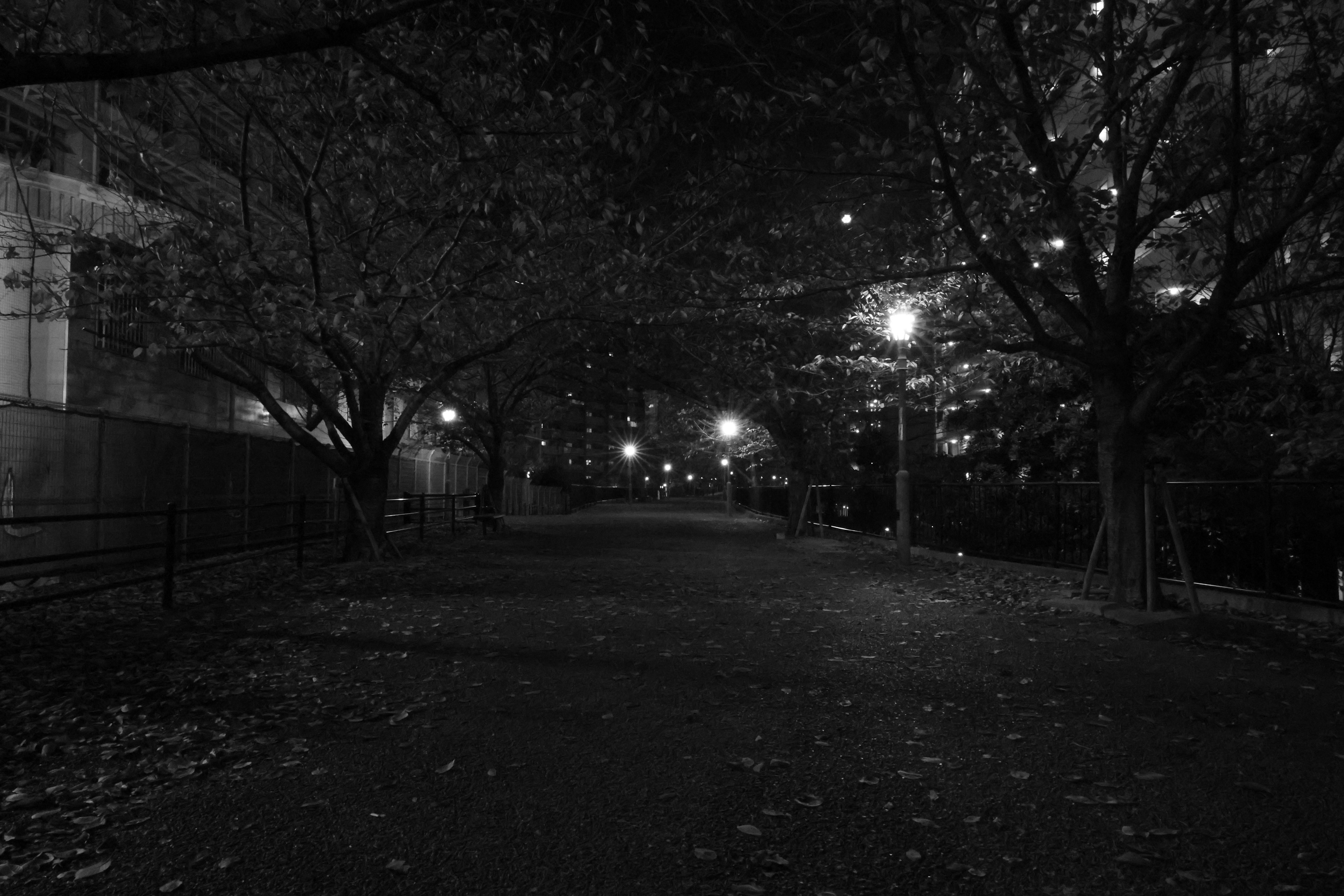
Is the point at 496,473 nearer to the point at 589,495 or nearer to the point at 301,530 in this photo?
the point at 301,530

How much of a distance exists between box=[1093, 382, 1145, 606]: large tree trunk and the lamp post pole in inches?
206

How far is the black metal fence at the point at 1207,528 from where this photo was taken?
9.42 m

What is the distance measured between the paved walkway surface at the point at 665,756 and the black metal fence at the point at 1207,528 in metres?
1.23

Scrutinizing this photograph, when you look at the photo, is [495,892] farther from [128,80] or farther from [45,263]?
[45,263]

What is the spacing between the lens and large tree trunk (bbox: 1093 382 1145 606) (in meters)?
10.1

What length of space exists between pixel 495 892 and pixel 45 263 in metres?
15.4

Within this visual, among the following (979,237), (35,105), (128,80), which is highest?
(35,105)

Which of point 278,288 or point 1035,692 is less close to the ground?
point 278,288

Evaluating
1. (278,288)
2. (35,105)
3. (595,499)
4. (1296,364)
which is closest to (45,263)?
(35,105)

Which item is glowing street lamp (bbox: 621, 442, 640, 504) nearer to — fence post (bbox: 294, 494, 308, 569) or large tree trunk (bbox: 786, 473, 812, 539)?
large tree trunk (bbox: 786, 473, 812, 539)

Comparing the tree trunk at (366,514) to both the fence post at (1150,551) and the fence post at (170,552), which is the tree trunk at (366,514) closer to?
the fence post at (170,552)

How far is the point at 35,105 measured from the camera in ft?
45.6

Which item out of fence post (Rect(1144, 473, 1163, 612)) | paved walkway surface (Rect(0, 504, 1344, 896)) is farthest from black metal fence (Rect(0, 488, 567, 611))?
fence post (Rect(1144, 473, 1163, 612))

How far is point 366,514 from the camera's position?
1650 centimetres
